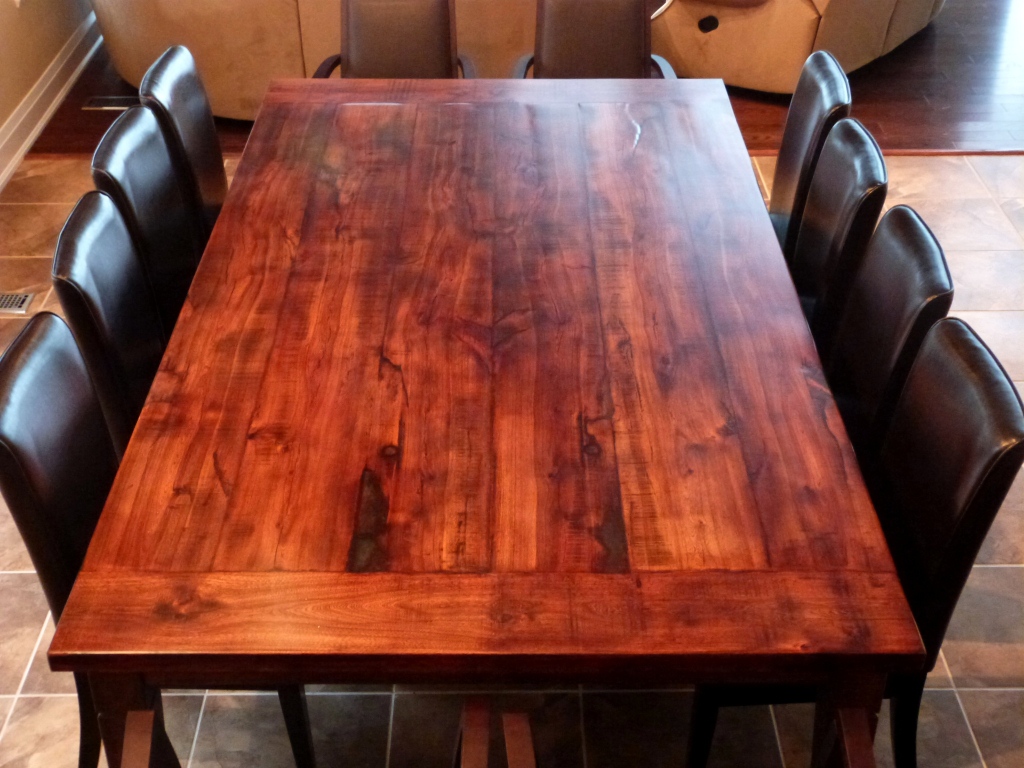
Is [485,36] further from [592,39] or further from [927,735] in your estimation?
[927,735]

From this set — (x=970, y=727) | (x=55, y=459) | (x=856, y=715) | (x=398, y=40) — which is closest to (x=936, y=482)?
(x=856, y=715)

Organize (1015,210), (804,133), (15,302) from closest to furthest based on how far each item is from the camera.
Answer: (804,133), (15,302), (1015,210)

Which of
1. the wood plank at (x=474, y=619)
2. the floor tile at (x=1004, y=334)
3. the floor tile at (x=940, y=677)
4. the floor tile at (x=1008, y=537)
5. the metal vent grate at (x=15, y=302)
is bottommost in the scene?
the floor tile at (x=940, y=677)

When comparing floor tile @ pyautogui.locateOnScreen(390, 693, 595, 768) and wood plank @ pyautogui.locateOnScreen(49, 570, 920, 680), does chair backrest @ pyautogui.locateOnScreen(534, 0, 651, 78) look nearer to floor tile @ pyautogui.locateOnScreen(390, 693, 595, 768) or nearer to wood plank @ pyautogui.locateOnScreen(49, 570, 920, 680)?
floor tile @ pyautogui.locateOnScreen(390, 693, 595, 768)

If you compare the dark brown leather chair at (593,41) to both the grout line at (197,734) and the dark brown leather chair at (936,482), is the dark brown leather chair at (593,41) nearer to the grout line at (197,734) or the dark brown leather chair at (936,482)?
the dark brown leather chair at (936,482)

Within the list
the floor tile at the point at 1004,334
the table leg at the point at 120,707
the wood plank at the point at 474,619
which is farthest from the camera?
the floor tile at the point at 1004,334

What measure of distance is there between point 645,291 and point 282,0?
2.46 m

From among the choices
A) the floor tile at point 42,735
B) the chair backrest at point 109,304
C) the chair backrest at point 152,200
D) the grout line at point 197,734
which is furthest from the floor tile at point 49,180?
the grout line at point 197,734

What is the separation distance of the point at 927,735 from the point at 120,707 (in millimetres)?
1471

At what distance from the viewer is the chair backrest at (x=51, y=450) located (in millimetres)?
1362

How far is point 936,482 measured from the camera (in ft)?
4.67

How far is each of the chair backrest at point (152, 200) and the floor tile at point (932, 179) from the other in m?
2.43

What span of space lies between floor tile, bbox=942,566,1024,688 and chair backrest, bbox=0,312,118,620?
1.68 meters

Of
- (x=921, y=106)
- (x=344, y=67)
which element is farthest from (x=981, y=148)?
(x=344, y=67)
